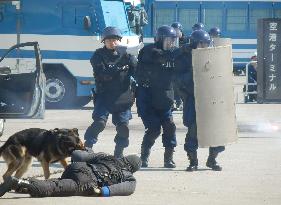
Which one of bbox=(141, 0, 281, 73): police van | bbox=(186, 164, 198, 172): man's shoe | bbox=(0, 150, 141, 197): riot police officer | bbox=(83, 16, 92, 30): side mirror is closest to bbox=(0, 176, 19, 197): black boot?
bbox=(0, 150, 141, 197): riot police officer

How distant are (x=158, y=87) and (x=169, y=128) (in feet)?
1.84

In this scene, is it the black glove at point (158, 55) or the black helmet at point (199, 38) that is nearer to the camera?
the black helmet at point (199, 38)

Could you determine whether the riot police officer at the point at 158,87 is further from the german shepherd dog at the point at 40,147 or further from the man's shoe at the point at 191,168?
the german shepherd dog at the point at 40,147

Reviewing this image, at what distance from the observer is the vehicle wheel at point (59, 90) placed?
27156 mm

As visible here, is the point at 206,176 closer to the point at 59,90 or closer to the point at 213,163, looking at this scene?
the point at 213,163

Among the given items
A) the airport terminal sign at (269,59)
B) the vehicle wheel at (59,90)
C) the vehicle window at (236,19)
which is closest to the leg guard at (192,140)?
the airport terminal sign at (269,59)

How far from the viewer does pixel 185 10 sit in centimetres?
4381

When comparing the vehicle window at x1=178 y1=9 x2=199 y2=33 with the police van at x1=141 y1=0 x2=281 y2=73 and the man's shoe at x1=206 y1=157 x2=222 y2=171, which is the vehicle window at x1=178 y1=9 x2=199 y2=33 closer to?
the police van at x1=141 y1=0 x2=281 y2=73

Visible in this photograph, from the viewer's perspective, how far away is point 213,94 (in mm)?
14656

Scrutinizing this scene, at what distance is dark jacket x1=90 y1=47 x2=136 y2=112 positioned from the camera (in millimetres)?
14695

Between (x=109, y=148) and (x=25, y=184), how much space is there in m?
6.46

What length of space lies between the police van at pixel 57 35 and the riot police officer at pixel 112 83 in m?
12.3

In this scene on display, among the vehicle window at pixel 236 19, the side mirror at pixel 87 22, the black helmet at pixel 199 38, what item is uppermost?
the vehicle window at pixel 236 19

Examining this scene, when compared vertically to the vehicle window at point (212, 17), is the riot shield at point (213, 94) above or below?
below
